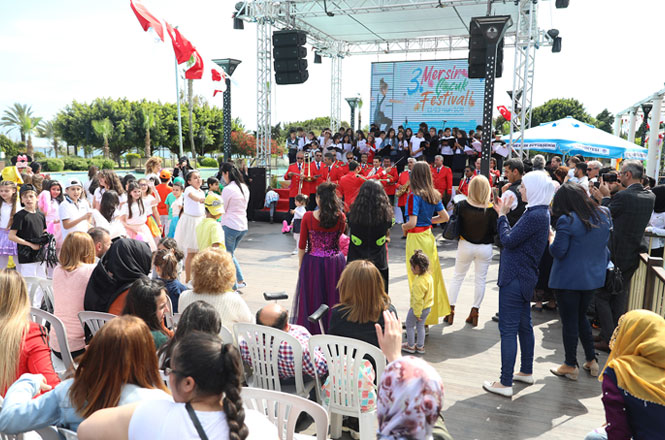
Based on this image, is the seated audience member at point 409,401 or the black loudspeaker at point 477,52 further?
the black loudspeaker at point 477,52

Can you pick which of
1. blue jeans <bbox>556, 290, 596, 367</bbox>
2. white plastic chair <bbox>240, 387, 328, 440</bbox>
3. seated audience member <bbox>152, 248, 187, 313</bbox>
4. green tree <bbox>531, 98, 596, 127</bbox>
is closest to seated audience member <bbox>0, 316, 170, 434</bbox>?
white plastic chair <bbox>240, 387, 328, 440</bbox>

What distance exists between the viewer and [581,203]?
11.5 feet

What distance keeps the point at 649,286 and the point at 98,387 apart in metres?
4.44

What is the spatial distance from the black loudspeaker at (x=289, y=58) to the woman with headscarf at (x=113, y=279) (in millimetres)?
8535

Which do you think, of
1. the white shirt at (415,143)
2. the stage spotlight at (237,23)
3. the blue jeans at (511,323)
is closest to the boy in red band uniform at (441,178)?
the white shirt at (415,143)

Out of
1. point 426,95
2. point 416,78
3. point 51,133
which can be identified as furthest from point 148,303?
point 51,133

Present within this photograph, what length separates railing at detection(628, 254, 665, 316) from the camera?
3.84 metres

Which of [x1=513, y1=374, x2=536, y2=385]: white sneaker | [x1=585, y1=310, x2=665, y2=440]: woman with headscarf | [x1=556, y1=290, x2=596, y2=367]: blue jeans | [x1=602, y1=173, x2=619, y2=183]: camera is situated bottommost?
[x1=513, y1=374, x2=536, y2=385]: white sneaker

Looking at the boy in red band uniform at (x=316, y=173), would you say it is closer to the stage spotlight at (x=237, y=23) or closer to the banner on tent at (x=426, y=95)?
the stage spotlight at (x=237, y=23)

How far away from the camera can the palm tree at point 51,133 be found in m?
45.2

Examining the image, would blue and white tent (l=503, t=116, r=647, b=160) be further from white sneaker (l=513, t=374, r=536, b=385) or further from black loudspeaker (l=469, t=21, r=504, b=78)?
→ white sneaker (l=513, t=374, r=536, b=385)

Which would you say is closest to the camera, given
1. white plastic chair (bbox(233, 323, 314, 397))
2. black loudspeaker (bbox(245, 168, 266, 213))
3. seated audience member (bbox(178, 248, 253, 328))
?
white plastic chair (bbox(233, 323, 314, 397))

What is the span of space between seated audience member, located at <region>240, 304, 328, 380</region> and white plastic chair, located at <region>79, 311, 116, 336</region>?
3.05ft

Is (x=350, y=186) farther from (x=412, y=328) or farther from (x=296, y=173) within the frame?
(x=412, y=328)
